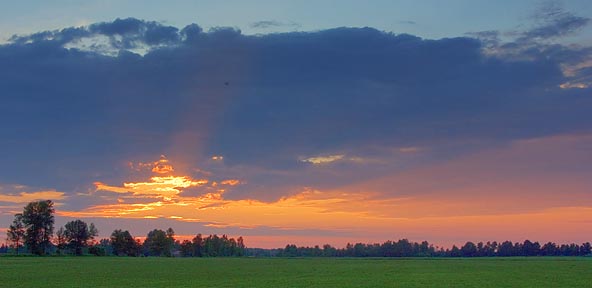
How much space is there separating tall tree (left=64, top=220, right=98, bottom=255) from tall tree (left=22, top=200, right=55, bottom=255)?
7.88 metres

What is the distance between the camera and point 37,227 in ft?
568

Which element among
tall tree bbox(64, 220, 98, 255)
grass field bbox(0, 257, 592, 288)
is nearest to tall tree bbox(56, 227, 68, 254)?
tall tree bbox(64, 220, 98, 255)

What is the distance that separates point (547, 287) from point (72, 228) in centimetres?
15782

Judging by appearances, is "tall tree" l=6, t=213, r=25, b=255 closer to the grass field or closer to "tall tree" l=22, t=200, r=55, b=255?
"tall tree" l=22, t=200, r=55, b=255

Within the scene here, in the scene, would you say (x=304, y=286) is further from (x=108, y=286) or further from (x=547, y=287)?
(x=547, y=287)

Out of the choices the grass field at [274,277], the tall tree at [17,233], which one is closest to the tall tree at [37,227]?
the tall tree at [17,233]

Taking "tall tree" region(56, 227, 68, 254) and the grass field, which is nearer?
the grass field

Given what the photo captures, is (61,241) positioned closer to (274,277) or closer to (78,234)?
(78,234)

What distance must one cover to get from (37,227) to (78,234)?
13.1m

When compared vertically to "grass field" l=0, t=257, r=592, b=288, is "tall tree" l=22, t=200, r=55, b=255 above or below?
above

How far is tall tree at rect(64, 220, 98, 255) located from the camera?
599 ft

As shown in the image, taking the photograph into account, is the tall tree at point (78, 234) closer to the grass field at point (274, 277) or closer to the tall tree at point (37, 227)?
the tall tree at point (37, 227)

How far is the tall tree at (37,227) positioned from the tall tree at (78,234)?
788 centimetres

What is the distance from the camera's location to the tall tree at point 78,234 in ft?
599
